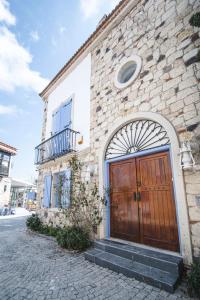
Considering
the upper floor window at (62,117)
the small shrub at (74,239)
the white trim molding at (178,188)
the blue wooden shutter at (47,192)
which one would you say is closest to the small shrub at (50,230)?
the blue wooden shutter at (47,192)

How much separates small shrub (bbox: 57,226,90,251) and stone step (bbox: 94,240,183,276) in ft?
1.96

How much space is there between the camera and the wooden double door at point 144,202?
362 cm

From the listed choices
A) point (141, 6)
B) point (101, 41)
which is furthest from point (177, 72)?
→ point (101, 41)

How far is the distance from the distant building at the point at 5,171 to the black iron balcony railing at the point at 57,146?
12092mm

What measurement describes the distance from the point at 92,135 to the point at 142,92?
2.16 m

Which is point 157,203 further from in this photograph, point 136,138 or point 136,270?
point 136,138

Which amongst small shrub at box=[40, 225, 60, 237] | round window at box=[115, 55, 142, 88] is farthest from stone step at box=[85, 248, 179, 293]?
round window at box=[115, 55, 142, 88]

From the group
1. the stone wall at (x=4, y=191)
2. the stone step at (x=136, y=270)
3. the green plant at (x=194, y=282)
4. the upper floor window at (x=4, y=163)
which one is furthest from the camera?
the upper floor window at (x=4, y=163)

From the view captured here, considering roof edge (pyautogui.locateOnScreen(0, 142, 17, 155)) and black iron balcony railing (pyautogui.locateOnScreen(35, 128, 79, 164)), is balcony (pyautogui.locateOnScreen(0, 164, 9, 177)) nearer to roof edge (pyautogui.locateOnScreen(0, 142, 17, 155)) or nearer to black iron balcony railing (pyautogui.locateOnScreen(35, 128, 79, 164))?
roof edge (pyautogui.locateOnScreen(0, 142, 17, 155))

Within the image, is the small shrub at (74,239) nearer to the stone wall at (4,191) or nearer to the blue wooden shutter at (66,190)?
the blue wooden shutter at (66,190)

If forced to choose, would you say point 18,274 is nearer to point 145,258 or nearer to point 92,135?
point 145,258

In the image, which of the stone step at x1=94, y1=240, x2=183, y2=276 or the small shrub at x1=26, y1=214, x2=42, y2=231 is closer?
the stone step at x1=94, y1=240, x2=183, y2=276

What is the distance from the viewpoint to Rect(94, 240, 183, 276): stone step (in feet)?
9.65

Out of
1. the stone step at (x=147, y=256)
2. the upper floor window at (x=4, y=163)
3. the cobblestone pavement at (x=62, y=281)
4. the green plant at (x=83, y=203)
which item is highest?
the upper floor window at (x=4, y=163)
